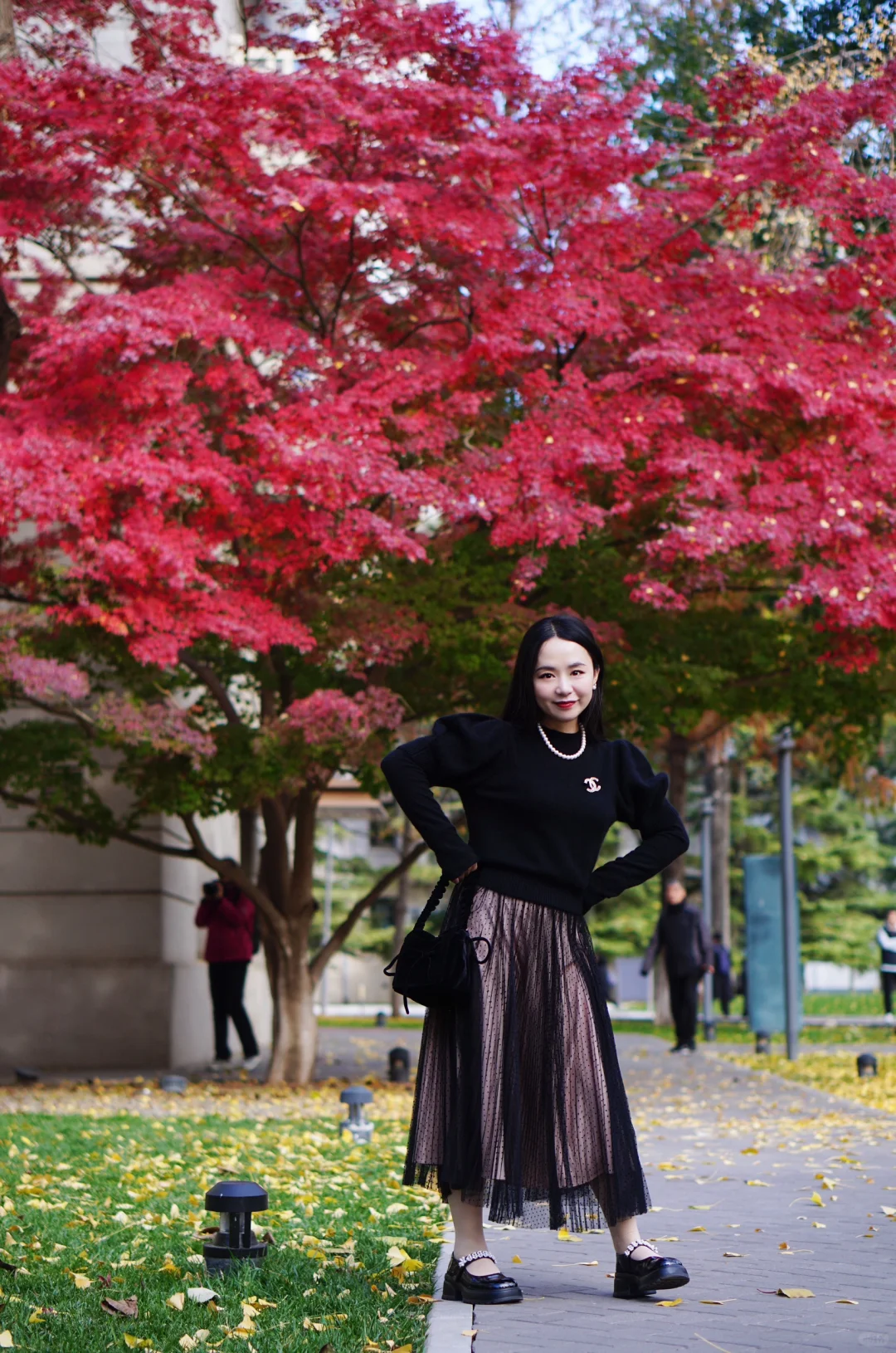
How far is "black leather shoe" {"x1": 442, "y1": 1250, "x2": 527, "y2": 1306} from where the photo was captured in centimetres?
442

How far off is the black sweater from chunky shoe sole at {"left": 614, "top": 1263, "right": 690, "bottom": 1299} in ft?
3.36

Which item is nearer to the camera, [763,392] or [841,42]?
[763,392]

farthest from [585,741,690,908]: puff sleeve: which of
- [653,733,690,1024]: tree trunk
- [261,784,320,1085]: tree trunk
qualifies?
[653,733,690,1024]: tree trunk

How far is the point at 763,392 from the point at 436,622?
105 inches

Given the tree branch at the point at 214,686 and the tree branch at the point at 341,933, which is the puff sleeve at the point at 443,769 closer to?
the tree branch at the point at 214,686

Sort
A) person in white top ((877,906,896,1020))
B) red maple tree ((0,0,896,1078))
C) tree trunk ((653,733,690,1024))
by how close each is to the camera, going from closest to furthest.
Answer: red maple tree ((0,0,896,1078)) < person in white top ((877,906,896,1020)) < tree trunk ((653,733,690,1024))

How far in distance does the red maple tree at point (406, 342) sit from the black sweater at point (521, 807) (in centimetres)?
511

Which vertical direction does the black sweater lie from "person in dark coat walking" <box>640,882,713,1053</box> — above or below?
above

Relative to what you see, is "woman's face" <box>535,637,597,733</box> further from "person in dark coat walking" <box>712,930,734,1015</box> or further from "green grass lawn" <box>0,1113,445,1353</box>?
"person in dark coat walking" <box>712,930,734,1015</box>

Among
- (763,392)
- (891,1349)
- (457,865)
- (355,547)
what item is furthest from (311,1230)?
(763,392)

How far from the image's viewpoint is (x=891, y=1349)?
3975 millimetres

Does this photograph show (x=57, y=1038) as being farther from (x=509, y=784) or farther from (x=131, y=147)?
(x=509, y=784)

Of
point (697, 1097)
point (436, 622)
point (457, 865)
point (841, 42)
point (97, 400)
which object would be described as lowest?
point (697, 1097)

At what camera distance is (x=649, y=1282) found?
4.46 metres
